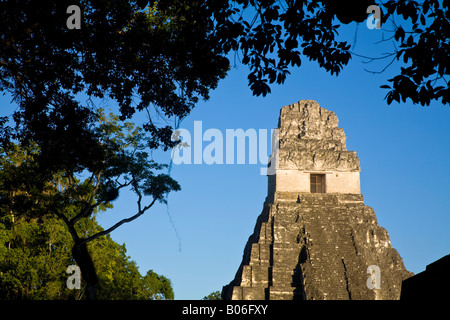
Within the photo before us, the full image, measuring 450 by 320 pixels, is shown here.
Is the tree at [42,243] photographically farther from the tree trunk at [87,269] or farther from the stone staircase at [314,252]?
the stone staircase at [314,252]

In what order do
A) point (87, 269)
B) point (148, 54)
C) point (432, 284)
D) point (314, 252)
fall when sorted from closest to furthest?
point (432, 284)
point (148, 54)
point (87, 269)
point (314, 252)

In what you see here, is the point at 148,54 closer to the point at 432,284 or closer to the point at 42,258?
the point at 432,284

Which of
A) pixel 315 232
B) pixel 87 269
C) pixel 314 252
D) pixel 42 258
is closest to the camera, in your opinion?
pixel 87 269

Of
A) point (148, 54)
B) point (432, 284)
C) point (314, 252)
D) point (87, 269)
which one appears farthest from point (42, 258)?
point (432, 284)

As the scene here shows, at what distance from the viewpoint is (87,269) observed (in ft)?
43.1

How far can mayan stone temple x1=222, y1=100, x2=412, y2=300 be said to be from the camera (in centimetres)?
2012

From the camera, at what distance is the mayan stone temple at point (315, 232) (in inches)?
792

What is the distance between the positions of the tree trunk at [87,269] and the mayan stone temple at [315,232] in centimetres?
753

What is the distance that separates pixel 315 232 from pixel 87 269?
11632 millimetres

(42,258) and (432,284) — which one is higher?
(42,258)

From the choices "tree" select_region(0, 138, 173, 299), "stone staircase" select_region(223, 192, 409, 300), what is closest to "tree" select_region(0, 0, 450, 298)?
"tree" select_region(0, 138, 173, 299)

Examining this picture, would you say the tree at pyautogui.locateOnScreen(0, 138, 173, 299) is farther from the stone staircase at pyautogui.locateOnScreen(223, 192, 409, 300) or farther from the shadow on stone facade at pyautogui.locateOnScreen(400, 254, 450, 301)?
the shadow on stone facade at pyautogui.locateOnScreen(400, 254, 450, 301)

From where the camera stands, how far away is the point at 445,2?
516 centimetres
